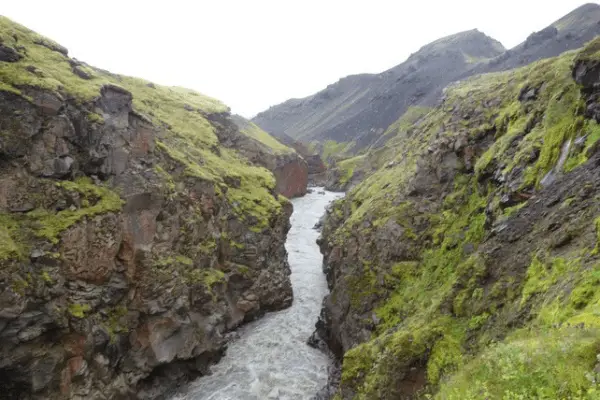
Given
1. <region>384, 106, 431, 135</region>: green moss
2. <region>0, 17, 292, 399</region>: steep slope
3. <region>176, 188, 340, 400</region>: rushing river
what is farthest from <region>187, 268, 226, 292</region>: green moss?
<region>384, 106, 431, 135</region>: green moss

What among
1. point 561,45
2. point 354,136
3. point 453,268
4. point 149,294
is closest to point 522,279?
point 453,268

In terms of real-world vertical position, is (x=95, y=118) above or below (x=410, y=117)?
above

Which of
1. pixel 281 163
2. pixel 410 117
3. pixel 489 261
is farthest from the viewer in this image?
pixel 410 117

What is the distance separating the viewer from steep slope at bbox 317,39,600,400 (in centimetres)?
848

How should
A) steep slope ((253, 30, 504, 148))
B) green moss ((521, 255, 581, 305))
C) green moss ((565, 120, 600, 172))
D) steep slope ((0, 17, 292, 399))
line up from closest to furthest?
green moss ((521, 255, 581, 305)) → green moss ((565, 120, 600, 172)) → steep slope ((0, 17, 292, 399)) → steep slope ((253, 30, 504, 148))

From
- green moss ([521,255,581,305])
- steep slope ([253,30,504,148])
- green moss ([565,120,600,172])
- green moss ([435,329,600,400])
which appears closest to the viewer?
green moss ([435,329,600,400])

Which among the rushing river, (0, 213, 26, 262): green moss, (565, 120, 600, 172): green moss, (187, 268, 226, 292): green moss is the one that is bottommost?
the rushing river

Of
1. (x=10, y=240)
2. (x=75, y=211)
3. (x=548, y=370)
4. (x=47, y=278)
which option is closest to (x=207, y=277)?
(x=75, y=211)

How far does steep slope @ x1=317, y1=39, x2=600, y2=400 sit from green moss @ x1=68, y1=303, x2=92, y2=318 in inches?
537

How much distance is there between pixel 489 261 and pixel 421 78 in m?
154

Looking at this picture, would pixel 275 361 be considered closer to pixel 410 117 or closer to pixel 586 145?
pixel 586 145

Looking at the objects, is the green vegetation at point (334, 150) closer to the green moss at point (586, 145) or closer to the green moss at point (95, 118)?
the green moss at point (95, 118)

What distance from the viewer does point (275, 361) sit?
26.9m

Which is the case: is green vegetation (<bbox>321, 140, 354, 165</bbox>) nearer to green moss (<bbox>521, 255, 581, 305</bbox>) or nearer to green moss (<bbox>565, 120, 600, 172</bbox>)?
green moss (<bbox>565, 120, 600, 172</bbox>)
